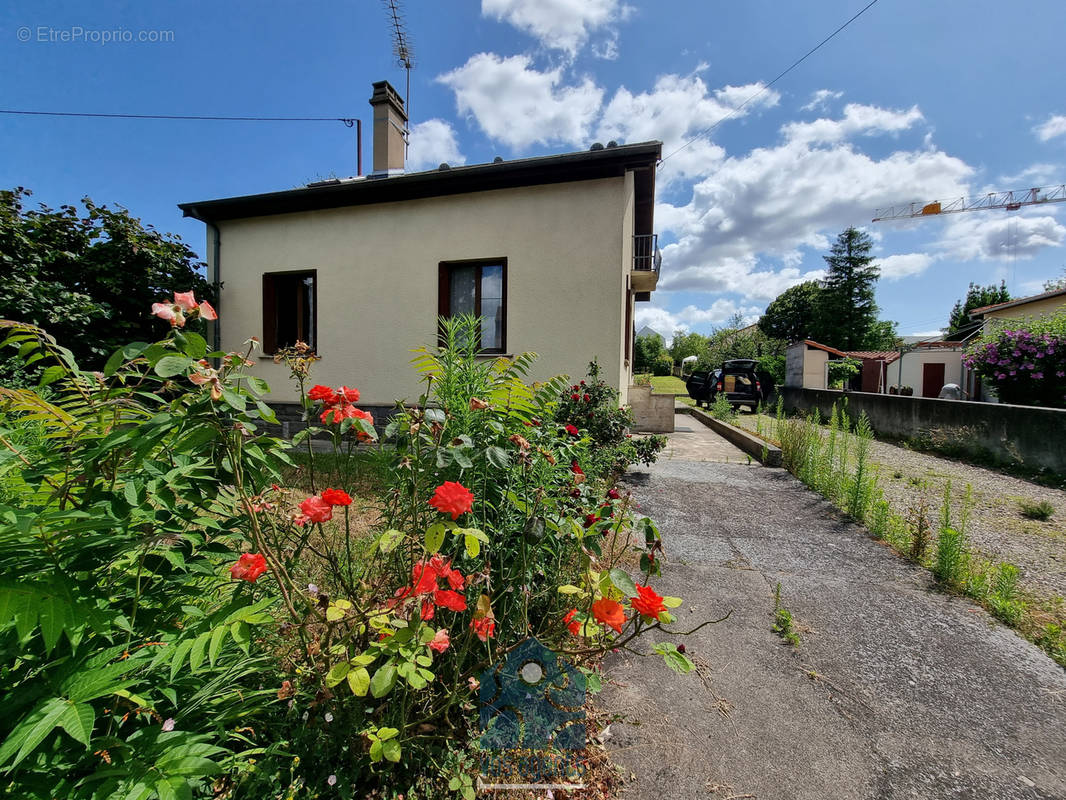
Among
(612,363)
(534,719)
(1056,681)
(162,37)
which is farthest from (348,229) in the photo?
(1056,681)

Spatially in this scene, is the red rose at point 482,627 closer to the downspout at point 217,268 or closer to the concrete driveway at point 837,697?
the concrete driveway at point 837,697

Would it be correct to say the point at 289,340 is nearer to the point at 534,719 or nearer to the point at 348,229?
the point at 348,229

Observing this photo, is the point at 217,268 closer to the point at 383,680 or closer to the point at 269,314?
the point at 269,314

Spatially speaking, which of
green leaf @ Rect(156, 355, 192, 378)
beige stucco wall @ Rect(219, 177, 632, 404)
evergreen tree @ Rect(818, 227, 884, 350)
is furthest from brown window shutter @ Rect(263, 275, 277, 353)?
evergreen tree @ Rect(818, 227, 884, 350)

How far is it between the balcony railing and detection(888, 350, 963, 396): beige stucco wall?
18089 millimetres

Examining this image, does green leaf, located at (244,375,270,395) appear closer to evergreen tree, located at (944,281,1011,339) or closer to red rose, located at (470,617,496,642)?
red rose, located at (470,617,496,642)

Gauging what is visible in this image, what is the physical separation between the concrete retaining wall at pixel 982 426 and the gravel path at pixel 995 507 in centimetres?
48

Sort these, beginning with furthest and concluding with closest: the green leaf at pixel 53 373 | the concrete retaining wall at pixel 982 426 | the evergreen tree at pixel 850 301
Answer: the evergreen tree at pixel 850 301, the concrete retaining wall at pixel 982 426, the green leaf at pixel 53 373

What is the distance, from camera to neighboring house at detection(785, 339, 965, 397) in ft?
52.2

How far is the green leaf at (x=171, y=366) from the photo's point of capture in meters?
0.88

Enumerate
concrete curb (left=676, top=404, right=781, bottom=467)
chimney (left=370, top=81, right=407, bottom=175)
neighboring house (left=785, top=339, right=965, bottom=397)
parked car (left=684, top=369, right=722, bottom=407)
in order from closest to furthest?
concrete curb (left=676, top=404, right=781, bottom=467), chimney (left=370, top=81, right=407, bottom=175), neighboring house (left=785, top=339, right=965, bottom=397), parked car (left=684, top=369, right=722, bottom=407)

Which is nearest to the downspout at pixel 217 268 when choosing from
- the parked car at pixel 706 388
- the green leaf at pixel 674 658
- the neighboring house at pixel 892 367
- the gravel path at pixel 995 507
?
the green leaf at pixel 674 658

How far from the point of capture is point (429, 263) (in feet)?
22.2

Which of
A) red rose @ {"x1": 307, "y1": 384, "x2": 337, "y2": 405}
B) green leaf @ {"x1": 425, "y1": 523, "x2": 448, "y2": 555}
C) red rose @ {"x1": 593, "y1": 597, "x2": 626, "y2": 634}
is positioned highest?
red rose @ {"x1": 307, "y1": 384, "x2": 337, "y2": 405}
